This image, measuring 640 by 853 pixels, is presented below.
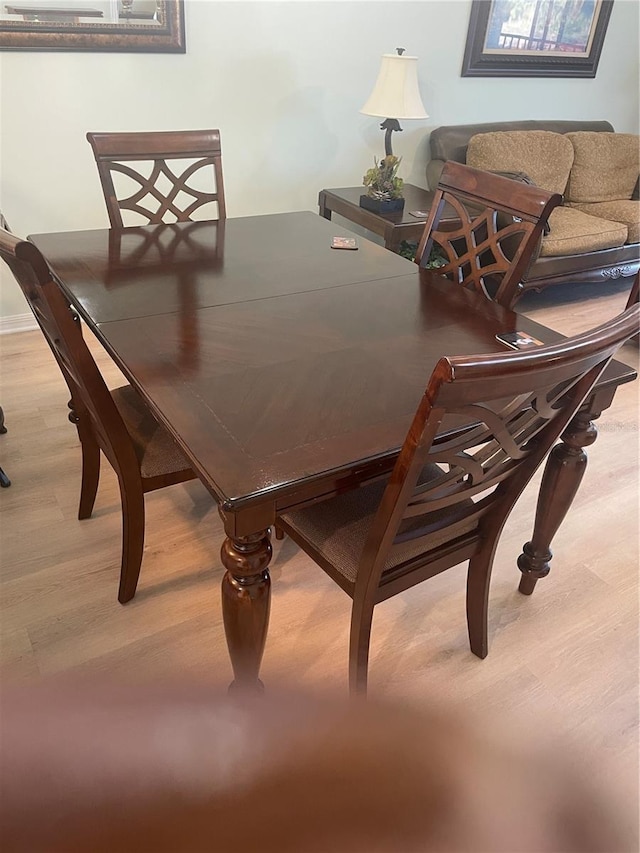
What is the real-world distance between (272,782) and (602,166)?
4.69 meters

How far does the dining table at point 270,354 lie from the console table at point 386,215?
2.81 feet

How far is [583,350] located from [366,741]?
0.79 m

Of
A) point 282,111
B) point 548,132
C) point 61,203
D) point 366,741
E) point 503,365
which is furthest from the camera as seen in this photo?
point 548,132

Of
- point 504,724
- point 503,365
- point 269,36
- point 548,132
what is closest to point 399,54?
point 269,36

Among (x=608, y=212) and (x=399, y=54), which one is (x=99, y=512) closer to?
(x=399, y=54)

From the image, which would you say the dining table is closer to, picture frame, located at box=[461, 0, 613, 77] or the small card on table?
the small card on table

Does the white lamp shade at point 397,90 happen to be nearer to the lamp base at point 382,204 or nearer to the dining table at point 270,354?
the lamp base at point 382,204

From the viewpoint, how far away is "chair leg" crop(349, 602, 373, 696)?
1.30m

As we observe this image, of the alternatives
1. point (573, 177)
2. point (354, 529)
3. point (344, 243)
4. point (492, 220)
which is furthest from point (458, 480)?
point (573, 177)

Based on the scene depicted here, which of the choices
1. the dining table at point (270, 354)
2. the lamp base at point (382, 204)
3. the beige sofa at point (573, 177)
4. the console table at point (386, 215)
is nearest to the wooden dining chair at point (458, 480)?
the dining table at point (270, 354)

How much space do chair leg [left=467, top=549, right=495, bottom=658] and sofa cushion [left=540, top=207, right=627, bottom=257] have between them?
8.03ft

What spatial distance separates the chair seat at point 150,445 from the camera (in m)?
1.57

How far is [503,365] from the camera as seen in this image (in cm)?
88

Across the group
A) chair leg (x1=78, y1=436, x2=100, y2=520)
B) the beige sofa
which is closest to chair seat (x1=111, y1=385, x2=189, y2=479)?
chair leg (x1=78, y1=436, x2=100, y2=520)
